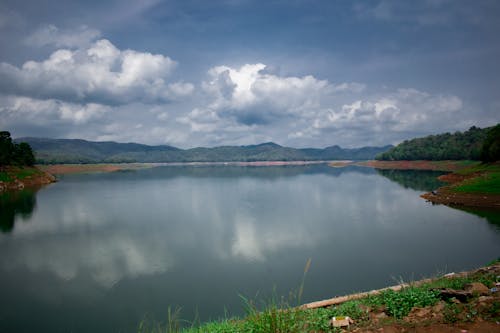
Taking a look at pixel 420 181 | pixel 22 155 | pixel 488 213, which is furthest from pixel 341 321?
pixel 22 155

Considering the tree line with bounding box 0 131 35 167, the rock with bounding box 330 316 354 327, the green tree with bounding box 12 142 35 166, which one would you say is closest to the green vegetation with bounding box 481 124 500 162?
the rock with bounding box 330 316 354 327

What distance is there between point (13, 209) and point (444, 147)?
111m

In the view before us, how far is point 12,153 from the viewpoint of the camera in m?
57.7

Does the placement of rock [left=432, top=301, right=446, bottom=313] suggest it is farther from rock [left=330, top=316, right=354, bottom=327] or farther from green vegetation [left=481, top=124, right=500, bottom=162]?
green vegetation [left=481, top=124, right=500, bottom=162]

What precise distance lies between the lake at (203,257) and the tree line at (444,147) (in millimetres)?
62416

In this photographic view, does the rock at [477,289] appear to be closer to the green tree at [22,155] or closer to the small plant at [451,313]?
the small plant at [451,313]

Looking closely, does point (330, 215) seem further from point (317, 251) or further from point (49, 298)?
point (49, 298)

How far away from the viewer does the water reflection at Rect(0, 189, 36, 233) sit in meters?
24.4

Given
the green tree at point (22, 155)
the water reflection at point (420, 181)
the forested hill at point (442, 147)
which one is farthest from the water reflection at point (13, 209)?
the forested hill at point (442, 147)

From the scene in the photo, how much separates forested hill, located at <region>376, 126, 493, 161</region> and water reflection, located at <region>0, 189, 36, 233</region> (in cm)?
8578

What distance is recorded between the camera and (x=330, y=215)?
87.4 ft

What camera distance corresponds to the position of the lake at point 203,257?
10.6 metres

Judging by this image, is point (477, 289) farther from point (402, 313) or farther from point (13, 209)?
point (13, 209)

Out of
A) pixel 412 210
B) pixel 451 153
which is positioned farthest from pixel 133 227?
pixel 451 153
